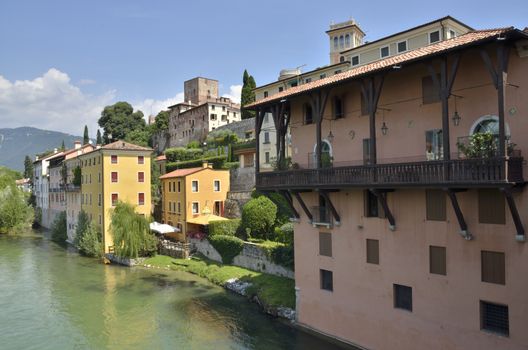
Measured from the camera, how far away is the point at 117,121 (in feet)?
265

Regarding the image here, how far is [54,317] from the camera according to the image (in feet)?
75.8

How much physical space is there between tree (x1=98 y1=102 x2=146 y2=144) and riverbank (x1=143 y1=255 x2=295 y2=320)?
165 ft

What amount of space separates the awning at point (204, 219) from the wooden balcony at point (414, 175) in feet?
52.9

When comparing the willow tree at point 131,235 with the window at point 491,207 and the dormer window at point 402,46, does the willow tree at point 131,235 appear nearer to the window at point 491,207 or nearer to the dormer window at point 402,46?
the dormer window at point 402,46

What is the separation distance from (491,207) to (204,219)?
86.6 feet

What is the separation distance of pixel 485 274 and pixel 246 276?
16.6m

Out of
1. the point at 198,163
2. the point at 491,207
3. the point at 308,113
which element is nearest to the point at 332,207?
the point at 308,113

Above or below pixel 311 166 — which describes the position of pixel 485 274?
below

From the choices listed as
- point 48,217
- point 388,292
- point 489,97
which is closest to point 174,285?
point 388,292

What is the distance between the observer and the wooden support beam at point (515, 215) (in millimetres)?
12516

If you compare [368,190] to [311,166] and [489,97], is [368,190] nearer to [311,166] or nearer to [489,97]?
[311,166]

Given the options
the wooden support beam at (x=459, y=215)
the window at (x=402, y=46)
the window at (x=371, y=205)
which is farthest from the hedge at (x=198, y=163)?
the wooden support beam at (x=459, y=215)

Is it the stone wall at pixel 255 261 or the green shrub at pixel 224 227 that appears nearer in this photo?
the stone wall at pixel 255 261

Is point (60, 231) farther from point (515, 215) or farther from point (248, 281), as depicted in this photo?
point (515, 215)
